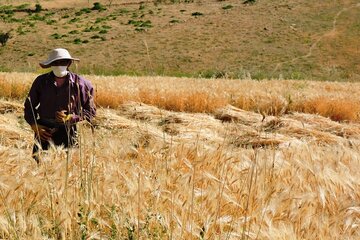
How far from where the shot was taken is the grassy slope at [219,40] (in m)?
38.0

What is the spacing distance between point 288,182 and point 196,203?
81cm

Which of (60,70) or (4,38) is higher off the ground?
(60,70)

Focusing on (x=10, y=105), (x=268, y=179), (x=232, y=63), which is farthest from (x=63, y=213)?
(x=232, y=63)

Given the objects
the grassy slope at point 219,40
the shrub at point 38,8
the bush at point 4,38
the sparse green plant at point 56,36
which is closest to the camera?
the grassy slope at point 219,40

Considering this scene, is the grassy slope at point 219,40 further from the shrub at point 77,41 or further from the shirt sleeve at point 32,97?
the shirt sleeve at point 32,97


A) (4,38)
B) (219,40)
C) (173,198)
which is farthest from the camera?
(219,40)

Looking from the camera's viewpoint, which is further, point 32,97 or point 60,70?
point 32,97

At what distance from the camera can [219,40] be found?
4441 cm

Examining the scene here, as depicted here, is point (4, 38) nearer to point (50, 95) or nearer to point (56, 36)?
point (56, 36)

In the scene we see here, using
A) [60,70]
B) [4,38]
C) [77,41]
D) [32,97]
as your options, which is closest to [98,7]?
[77,41]

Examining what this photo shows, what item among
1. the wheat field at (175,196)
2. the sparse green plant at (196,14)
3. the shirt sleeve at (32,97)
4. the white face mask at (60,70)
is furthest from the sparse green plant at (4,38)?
the wheat field at (175,196)

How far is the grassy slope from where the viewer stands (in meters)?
38.0

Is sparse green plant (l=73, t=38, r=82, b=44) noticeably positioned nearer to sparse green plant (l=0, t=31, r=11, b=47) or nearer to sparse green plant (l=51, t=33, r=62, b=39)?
sparse green plant (l=51, t=33, r=62, b=39)

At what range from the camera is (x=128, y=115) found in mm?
8867
